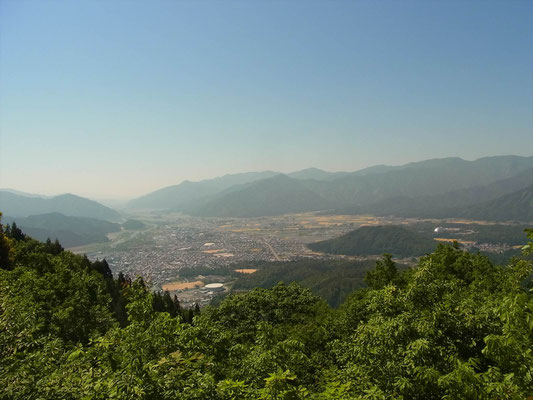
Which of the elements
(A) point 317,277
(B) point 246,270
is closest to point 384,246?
(A) point 317,277

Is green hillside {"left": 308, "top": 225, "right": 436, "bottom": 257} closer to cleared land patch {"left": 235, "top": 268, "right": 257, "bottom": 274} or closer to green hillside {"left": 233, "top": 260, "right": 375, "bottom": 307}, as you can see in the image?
green hillside {"left": 233, "top": 260, "right": 375, "bottom": 307}

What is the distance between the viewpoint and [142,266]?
433 feet

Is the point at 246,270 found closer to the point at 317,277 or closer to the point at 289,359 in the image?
the point at 317,277

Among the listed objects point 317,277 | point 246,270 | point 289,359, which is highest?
point 289,359

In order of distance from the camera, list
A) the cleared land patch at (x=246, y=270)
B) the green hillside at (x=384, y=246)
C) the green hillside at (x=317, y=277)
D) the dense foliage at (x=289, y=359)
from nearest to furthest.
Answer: the dense foliage at (x=289, y=359) < the green hillside at (x=317, y=277) < the cleared land patch at (x=246, y=270) < the green hillside at (x=384, y=246)

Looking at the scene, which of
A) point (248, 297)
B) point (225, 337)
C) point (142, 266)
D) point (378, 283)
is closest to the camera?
point (225, 337)

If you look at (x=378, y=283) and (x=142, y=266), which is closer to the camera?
(x=378, y=283)

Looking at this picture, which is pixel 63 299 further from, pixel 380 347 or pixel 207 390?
pixel 380 347

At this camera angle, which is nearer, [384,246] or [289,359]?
[289,359]

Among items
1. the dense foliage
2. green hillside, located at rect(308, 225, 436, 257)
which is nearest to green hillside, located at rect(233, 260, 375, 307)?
green hillside, located at rect(308, 225, 436, 257)

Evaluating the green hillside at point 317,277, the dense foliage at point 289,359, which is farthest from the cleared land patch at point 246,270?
the dense foliage at point 289,359

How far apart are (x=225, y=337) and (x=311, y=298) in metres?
19.7

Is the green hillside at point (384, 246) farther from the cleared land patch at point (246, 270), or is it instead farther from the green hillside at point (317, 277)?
the cleared land patch at point (246, 270)

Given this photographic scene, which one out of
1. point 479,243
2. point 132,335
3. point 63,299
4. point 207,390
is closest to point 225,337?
point 132,335
